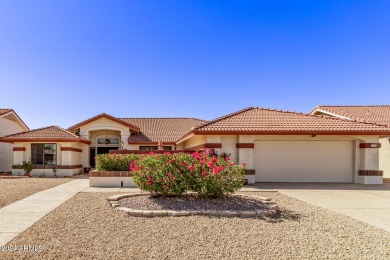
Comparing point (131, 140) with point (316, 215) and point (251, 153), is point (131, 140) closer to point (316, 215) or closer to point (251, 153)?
point (251, 153)

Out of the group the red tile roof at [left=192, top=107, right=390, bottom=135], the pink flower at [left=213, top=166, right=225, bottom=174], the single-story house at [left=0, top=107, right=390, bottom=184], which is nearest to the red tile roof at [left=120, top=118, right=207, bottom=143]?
the single-story house at [left=0, top=107, right=390, bottom=184]

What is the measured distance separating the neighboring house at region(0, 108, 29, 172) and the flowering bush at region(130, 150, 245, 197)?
2138cm

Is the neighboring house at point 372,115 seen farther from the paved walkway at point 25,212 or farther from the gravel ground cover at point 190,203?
the paved walkway at point 25,212

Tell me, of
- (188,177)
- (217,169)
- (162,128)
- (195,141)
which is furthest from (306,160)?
(162,128)

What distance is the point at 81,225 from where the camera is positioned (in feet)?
20.2

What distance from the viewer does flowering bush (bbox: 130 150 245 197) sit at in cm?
867

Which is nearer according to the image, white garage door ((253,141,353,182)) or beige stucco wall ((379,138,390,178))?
white garage door ((253,141,353,182))

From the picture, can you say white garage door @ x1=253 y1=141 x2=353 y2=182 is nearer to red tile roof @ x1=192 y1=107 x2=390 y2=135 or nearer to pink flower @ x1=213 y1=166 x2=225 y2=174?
red tile roof @ x1=192 y1=107 x2=390 y2=135

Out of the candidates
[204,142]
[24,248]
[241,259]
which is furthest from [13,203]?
[204,142]

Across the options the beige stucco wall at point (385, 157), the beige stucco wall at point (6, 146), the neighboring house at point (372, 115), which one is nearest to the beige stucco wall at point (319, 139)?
the neighboring house at point (372, 115)

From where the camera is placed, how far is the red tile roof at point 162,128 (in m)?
23.6

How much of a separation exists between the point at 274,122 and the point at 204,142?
452cm

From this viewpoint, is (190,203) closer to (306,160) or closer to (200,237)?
(200,237)

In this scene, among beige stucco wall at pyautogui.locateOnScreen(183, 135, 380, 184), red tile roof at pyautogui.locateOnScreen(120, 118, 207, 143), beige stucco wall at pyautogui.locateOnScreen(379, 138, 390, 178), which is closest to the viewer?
beige stucco wall at pyautogui.locateOnScreen(183, 135, 380, 184)
